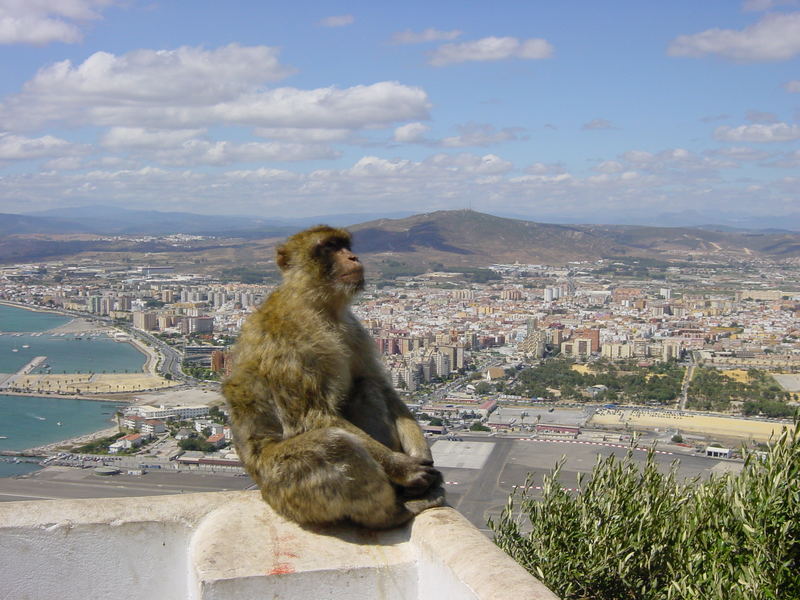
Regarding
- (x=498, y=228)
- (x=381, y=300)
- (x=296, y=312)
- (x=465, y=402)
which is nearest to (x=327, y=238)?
(x=296, y=312)

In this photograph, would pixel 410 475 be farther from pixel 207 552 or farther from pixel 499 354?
pixel 499 354

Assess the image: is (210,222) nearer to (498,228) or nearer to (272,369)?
(498,228)

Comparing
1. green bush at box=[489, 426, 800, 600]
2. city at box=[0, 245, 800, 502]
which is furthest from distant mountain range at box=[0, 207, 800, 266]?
green bush at box=[489, 426, 800, 600]

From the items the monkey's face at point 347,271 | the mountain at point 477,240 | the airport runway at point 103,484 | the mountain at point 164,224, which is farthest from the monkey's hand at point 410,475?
the mountain at point 164,224

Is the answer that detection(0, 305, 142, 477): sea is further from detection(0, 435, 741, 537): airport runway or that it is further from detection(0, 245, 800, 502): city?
detection(0, 435, 741, 537): airport runway

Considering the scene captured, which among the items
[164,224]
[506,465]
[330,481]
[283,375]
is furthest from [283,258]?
[164,224]
